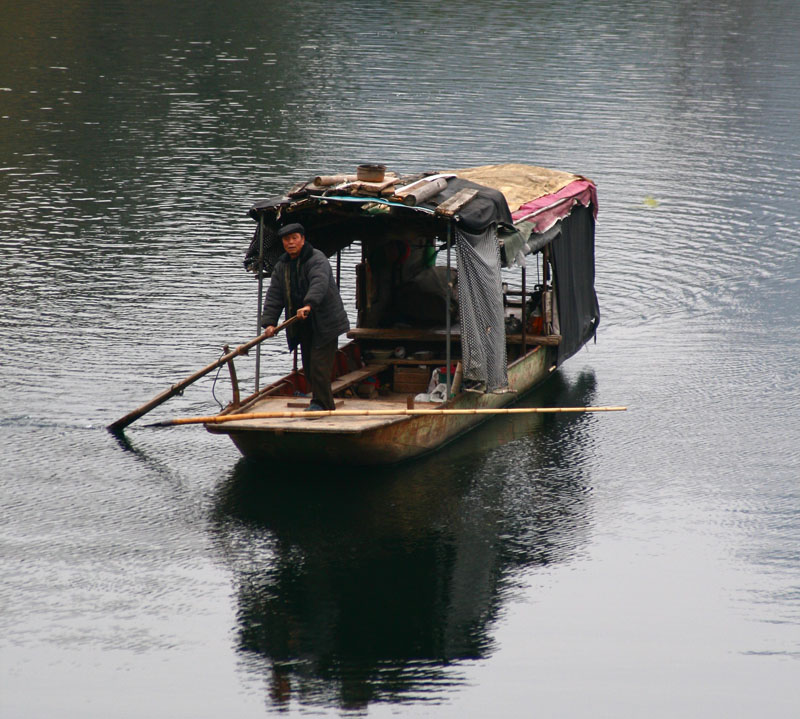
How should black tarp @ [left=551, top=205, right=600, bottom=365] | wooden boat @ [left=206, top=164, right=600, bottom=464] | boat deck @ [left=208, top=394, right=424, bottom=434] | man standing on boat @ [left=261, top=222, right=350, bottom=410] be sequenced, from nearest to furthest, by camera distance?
1. boat deck @ [left=208, top=394, right=424, bottom=434]
2. man standing on boat @ [left=261, top=222, right=350, bottom=410]
3. wooden boat @ [left=206, top=164, right=600, bottom=464]
4. black tarp @ [left=551, top=205, right=600, bottom=365]

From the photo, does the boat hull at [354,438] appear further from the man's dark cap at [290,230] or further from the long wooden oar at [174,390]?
the man's dark cap at [290,230]

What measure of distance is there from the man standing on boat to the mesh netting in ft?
4.32

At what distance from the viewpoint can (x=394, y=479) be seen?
1252 cm

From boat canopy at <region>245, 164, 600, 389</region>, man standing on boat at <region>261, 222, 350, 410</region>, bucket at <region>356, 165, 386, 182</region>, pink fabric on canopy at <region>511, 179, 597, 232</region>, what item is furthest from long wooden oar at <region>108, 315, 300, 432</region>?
pink fabric on canopy at <region>511, 179, 597, 232</region>

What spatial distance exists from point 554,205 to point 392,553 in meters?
5.63

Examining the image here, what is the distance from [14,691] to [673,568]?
18.1 ft

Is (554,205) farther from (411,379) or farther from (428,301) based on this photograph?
(411,379)

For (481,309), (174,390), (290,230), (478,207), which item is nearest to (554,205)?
(478,207)

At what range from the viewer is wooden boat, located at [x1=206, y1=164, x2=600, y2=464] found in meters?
12.4

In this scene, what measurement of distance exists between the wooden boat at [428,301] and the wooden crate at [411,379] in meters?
0.01

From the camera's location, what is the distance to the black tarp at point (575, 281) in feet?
50.5

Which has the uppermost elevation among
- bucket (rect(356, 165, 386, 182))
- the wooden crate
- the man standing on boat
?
bucket (rect(356, 165, 386, 182))

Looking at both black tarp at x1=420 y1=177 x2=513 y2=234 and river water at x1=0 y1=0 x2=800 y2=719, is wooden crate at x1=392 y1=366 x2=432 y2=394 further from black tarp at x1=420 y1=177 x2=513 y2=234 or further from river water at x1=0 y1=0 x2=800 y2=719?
black tarp at x1=420 y1=177 x2=513 y2=234

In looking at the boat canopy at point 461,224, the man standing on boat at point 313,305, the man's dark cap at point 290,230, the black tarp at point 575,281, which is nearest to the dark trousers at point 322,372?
the man standing on boat at point 313,305
